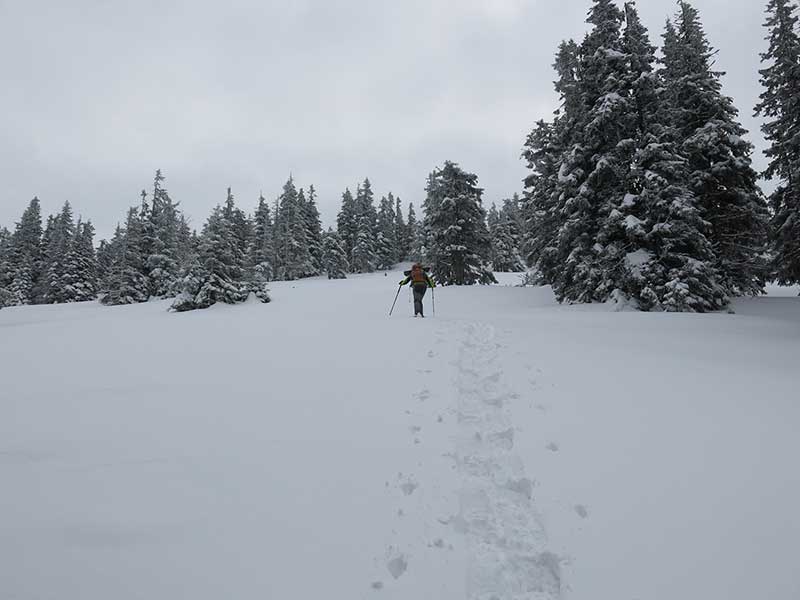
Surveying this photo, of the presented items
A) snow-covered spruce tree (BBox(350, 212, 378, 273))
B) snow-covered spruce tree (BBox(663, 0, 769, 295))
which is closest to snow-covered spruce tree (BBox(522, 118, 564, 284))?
snow-covered spruce tree (BBox(663, 0, 769, 295))

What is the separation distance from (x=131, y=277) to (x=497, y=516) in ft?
120

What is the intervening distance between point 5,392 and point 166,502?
4.66 meters

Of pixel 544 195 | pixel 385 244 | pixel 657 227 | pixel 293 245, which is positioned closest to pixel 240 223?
pixel 293 245

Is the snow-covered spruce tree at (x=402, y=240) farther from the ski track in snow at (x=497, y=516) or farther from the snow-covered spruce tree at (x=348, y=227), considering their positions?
the ski track in snow at (x=497, y=516)

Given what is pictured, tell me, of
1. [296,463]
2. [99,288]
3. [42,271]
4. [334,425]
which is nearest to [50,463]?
[296,463]

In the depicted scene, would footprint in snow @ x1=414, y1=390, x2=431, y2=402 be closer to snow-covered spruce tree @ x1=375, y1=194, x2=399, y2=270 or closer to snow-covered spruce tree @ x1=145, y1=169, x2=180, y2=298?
snow-covered spruce tree @ x1=145, y1=169, x2=180, y2=298

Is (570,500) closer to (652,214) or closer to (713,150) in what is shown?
(652,214)

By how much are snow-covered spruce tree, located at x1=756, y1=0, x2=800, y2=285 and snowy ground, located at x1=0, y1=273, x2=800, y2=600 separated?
29.0ft

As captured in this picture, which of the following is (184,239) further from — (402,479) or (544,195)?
(402,479)

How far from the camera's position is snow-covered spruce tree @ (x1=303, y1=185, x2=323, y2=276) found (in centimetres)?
5384

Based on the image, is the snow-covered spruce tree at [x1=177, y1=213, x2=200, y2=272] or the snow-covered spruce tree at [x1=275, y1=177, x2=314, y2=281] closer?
the snow-covered spruce tree at [x1=177, y1=213, x2=200, y2=272]

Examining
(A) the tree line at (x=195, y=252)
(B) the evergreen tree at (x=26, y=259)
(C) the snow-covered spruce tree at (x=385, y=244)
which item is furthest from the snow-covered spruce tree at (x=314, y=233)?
(B) the evergreen tree at (x=26, y=259)

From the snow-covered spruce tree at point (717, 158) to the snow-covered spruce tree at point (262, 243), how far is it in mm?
42012

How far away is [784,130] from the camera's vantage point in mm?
15133
